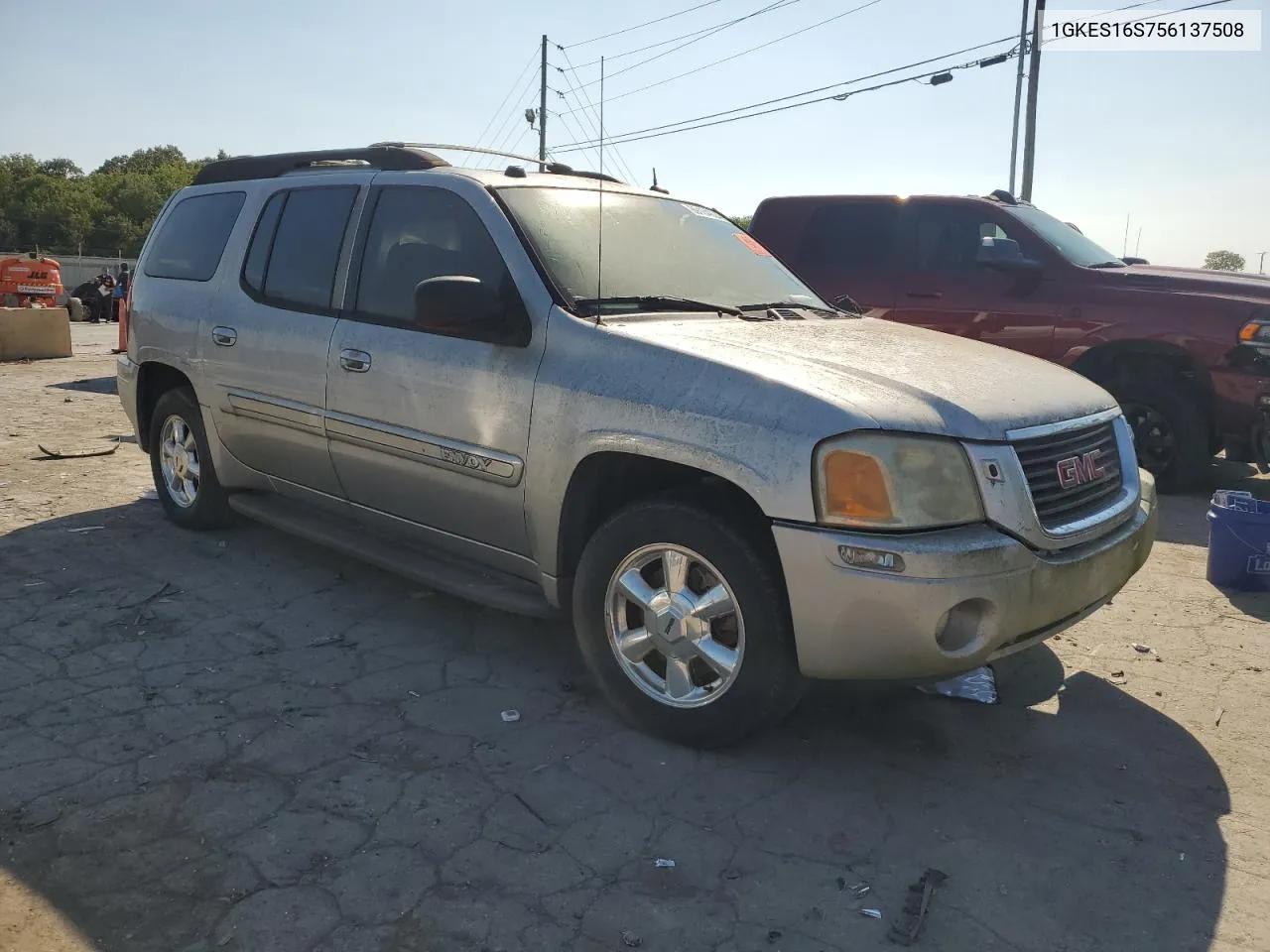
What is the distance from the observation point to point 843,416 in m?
2.75

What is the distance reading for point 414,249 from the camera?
400cm

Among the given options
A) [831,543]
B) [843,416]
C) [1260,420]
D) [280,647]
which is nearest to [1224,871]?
[831,543]

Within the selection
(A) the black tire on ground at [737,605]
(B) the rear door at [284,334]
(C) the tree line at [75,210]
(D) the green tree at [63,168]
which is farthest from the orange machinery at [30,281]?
(D) the green tree at [63,168]

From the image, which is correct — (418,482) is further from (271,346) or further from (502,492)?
(271,346)

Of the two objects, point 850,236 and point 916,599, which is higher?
point 850,236

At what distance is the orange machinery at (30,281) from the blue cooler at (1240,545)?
2461 cm

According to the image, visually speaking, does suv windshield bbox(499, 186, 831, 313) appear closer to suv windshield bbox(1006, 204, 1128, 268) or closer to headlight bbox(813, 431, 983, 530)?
headlight bbox(813, 431, 983, 530)

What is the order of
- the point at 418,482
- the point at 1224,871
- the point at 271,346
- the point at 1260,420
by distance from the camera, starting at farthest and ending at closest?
the point at 1260,420, the point at 271,346, the point at 418,482, the point at 1224,871

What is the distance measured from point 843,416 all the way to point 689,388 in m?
0.51

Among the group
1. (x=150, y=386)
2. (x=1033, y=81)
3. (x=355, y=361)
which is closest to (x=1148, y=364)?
(x=355, y=361)

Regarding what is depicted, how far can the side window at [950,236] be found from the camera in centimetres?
764

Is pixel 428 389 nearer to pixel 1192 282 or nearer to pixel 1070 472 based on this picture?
pixel 1070 472

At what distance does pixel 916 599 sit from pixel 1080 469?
869mm

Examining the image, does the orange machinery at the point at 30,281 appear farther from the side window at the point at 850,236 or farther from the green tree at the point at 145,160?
the green tree at the point at 145,160
